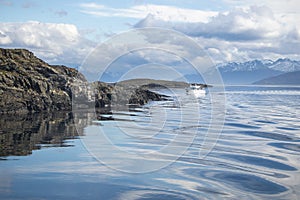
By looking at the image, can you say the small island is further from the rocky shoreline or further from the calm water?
the calm water

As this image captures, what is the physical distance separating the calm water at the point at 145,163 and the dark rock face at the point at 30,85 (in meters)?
13.9

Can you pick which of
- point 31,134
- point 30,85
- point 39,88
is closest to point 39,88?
point 39,88

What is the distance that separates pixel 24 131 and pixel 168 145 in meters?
11.9

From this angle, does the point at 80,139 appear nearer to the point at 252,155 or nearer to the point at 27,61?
the point at 252,155

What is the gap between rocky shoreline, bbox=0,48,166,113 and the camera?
4638cm

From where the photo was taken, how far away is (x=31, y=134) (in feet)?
91.1

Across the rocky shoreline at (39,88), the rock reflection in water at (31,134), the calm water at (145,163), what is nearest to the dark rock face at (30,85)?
the rocky shoreline at (39,88)

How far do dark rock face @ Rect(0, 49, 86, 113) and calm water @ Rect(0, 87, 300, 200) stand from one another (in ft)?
45.7

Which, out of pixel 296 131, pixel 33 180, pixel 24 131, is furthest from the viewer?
pixel 296 131

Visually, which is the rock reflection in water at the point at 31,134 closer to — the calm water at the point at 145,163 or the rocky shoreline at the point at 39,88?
the calm water at the point at 145,163

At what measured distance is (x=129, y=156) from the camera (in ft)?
69.7

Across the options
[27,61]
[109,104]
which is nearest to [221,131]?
[109,104]

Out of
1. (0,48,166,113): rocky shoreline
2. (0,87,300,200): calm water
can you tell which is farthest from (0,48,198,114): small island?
(0,87,300,200): calm water

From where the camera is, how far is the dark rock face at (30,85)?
45819mm
